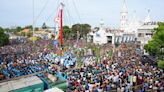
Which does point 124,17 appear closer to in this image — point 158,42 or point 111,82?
point 158,42

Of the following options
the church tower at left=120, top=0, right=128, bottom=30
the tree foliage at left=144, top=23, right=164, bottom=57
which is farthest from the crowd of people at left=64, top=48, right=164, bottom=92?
the church tower at left=120, top=0, right=128, bottom=30

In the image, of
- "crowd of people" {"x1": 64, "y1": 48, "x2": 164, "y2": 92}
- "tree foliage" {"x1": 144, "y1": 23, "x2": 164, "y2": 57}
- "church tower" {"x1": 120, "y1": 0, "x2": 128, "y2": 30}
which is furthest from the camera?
"church tower" {"x1": 120, "y1": 0, "x2": 128, "y2": 30}

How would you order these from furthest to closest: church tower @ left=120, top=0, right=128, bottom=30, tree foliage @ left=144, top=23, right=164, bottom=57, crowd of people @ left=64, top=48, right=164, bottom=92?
1. church tower @ left=120, top=0, right=128, bottom=30
2. tree foliage @ left=144, top=23, right=164, bottom=57
3. crowd of people @ left=64, top=48, right=164, bottom=92

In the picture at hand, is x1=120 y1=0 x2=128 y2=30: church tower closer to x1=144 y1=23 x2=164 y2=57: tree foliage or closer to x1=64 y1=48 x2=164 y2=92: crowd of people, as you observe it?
x1=144 y1=23 x2=164 y2=57: tree foliage

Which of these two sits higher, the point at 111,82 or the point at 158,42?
the point at 158,42

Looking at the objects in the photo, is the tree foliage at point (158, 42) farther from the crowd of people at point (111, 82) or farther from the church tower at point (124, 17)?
the church tower at point (124, 17)

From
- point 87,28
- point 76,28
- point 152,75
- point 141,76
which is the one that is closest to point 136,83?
point 141,76

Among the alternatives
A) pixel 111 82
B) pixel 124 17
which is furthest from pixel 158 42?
pixel 124 17

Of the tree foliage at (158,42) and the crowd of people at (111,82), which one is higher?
the tree foliage at (158,42)

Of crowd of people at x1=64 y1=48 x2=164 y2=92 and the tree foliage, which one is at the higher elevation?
the tree foliage

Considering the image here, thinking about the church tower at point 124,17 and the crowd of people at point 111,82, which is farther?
the church tower at point 124,17

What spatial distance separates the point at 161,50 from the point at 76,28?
59750 millimetres

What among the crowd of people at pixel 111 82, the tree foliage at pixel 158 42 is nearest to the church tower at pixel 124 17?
the tree foliage at pixel 158 42

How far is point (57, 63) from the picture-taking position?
76.9 feet
